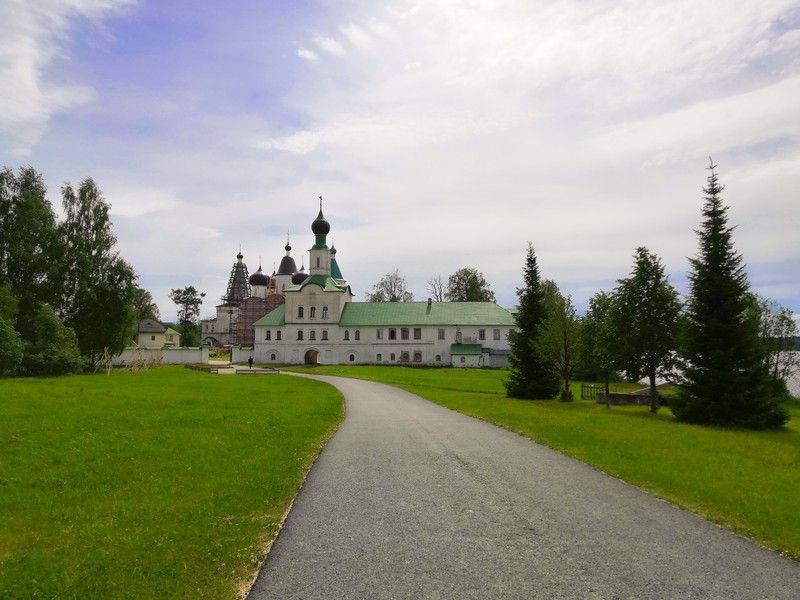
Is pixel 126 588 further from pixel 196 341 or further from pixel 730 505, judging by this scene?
pixel 196 341

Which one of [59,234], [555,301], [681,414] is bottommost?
[681,414]

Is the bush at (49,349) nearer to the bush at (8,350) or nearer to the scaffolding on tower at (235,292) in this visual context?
the bush at (8,350)

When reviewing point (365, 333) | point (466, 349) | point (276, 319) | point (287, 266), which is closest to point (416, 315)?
point (365, 333)

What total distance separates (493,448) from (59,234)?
44.9m

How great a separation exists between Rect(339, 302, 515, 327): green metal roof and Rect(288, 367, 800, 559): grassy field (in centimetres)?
5345

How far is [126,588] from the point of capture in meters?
5.76

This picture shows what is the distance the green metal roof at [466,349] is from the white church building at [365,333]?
5.4 inches

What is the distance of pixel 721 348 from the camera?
24000 millimetres

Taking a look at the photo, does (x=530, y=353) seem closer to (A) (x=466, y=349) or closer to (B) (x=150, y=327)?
(A) (x=466, y=349)

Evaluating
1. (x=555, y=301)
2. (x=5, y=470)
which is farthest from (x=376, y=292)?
(x=5, y=470)

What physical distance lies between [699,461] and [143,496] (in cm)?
1193

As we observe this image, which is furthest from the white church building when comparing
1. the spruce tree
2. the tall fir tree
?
the spruce tree

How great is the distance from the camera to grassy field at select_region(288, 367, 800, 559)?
842cm

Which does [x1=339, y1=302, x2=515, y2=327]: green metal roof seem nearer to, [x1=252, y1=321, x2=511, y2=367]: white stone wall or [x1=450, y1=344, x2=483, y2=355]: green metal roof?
[x1=252, y1=321, x2=511, y2=367]: white stone wall
